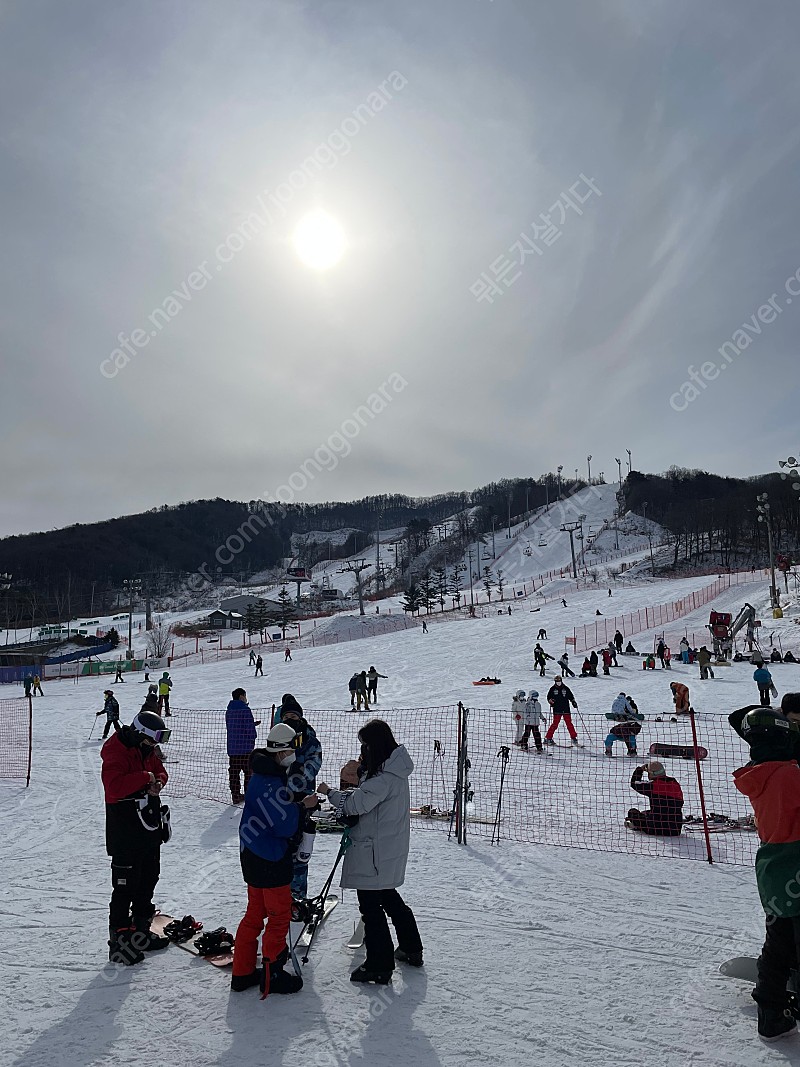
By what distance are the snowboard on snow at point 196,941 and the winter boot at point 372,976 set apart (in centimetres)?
89

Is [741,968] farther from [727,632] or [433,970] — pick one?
[727,632]

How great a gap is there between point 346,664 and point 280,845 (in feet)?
90.0

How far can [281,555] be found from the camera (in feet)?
647

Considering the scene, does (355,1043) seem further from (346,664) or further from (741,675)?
(346,664)

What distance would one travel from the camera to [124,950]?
4586 millimetres

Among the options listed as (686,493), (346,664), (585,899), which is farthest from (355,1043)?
(686,493)

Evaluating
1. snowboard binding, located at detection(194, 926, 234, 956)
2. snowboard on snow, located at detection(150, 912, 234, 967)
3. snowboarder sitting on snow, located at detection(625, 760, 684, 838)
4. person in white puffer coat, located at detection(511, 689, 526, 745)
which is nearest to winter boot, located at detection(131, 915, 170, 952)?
snowboard on snow, located at detection(150, 912, 234, 967)

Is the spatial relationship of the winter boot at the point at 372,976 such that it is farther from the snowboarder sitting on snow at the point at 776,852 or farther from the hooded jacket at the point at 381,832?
the snowboarder sitting on snow at the point at 776,852

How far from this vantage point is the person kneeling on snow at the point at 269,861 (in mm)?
4004

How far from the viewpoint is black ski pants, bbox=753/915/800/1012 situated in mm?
3549

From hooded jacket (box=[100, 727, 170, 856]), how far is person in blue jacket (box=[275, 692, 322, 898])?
1.07 meters

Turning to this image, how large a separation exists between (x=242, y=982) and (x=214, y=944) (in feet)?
2.03

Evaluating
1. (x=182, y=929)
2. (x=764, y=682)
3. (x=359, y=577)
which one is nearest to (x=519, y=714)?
(x=764, y=682)

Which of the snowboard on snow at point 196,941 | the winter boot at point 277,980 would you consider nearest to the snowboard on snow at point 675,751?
the snowboard on snow at point 196,941
